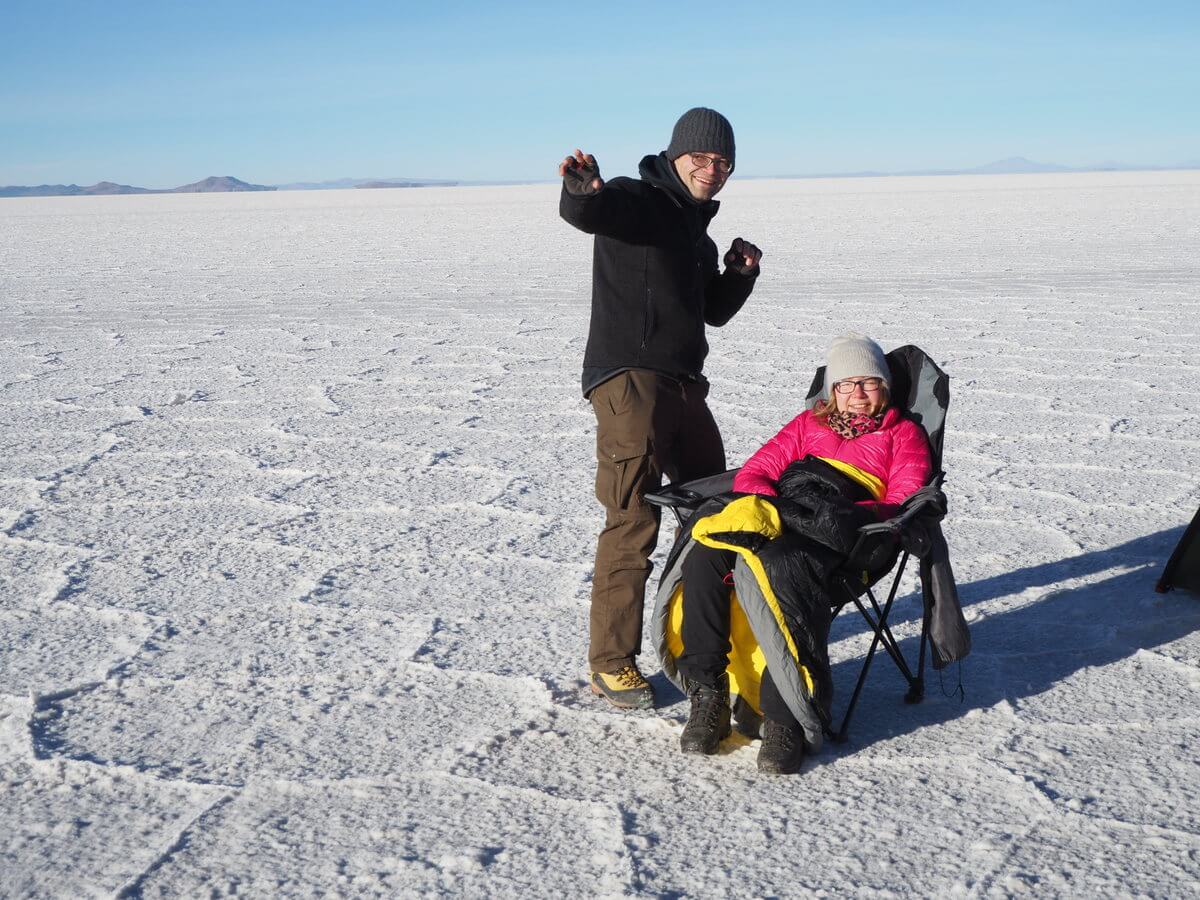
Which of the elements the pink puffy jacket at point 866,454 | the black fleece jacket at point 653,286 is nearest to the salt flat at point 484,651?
the pink puffy jacket at point 866,454

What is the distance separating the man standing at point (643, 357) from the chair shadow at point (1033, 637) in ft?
1.76

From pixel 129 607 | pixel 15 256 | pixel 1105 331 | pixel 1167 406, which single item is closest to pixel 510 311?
pixel 1105 331

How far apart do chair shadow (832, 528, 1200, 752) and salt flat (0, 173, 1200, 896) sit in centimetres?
1

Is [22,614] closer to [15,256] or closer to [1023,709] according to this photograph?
[1023,709]

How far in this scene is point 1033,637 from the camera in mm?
3141

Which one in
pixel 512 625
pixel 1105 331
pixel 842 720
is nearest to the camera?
pixel 842 720

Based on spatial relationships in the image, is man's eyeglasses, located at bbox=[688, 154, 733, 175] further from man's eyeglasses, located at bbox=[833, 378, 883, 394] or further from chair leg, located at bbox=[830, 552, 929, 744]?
chair leg, located at bbox=[830, 552, 929, 744]

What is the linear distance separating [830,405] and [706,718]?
75 centimetres

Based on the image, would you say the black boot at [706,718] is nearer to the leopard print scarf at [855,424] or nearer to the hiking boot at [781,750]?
the hiking boot at [781,750]

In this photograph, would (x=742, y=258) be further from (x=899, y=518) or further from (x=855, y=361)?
(x=899, y=518)

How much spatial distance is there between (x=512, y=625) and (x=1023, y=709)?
1.25 metres

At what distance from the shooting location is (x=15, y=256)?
17.0 meters

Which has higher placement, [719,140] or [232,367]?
[719,140]

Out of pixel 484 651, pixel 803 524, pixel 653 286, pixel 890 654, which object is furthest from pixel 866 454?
pixel 484 651
